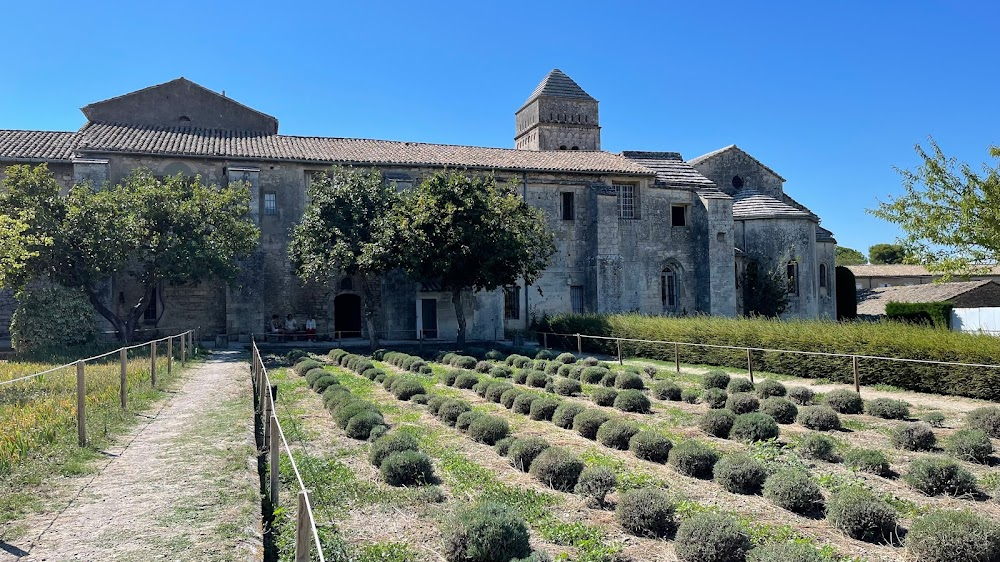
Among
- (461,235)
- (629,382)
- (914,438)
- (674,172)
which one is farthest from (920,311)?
(914,438)

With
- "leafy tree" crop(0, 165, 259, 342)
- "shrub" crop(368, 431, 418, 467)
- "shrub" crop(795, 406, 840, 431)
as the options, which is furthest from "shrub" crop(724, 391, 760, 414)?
"leafy tree" crop(0, 165, 259, 342)

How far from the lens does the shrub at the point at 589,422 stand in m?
10.5

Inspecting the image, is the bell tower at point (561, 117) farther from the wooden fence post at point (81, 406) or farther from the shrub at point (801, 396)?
the wooden fence post at point (81, 406)

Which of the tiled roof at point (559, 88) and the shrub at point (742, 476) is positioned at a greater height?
the tiled roof at point (559, 88)

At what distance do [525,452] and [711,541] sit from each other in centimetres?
339

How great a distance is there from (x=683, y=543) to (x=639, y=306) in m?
29.5

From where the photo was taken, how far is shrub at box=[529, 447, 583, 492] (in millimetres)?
7715

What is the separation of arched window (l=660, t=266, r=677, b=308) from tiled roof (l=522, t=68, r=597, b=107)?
19810mm

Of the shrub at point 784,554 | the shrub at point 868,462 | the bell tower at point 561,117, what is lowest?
the shrub at point 868,462

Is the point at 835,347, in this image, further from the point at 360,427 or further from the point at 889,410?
the point at 360,427

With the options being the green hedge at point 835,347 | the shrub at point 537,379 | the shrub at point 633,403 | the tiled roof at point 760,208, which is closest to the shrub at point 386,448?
the shrub at point 633,403

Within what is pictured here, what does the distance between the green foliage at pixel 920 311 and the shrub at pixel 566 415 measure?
2512cm

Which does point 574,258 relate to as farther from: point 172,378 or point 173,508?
point 173,508

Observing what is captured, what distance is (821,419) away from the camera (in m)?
10.9
